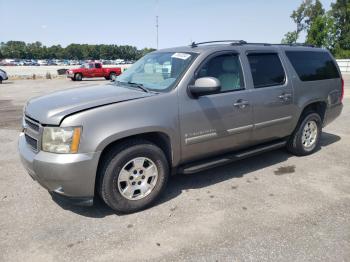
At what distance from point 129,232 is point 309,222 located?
189 cm

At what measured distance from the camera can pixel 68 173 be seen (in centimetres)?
303

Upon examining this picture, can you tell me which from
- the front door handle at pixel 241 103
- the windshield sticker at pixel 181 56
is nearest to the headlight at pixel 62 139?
the windshield sticker at pixel 181 56

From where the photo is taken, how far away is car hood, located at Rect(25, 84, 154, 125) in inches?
122

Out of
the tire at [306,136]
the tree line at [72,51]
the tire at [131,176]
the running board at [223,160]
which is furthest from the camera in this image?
the tree line at [72,51]

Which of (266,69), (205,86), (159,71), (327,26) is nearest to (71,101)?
(159,71)

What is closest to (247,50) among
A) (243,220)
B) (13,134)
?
(243,220)

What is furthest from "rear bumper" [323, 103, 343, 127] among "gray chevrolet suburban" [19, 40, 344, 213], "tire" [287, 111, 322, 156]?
"gray chevrolet suburban" [19, 40, 344, 213]

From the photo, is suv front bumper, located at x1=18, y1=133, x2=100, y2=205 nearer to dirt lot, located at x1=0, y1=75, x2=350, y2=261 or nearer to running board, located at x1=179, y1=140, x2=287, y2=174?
dirt lot, located at x1=0, y1=75, x2=350, y2=261

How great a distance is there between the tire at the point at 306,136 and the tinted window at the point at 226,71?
1.66 metres

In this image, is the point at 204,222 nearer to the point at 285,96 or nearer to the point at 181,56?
A: the point at 181,56

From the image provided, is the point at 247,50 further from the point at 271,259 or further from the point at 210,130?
the point at 271,259

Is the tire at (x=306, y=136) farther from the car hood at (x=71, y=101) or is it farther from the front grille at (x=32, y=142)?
the front grille at (x=32, y=142)

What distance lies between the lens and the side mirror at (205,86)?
3.52 metres

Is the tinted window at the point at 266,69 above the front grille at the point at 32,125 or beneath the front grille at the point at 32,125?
above
